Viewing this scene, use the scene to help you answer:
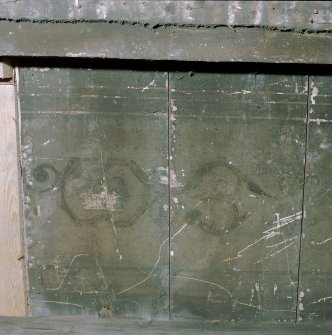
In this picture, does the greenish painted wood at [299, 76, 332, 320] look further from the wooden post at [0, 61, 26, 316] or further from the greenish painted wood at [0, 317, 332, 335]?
the wooden post at [0, 61, 26, 316]

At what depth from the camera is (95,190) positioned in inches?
121

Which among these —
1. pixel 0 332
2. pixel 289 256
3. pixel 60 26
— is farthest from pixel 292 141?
pixel 0 332

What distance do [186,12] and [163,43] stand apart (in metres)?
0.22

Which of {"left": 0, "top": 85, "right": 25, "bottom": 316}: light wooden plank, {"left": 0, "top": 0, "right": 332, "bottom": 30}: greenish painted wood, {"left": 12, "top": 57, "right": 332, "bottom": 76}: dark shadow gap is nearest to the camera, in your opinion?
{"left": 0, "top": 0, "right": 332, "bottom": 30}: greenish painted wood

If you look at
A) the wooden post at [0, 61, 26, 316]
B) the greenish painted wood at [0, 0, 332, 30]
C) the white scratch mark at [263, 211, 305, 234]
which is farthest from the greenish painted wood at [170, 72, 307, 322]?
the wooden post at [0, 61, 26, 316]

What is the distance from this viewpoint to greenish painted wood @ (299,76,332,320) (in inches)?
115

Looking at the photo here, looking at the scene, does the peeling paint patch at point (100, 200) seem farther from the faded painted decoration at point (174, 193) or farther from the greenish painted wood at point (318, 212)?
the greenish painted wood at point (318, 212)

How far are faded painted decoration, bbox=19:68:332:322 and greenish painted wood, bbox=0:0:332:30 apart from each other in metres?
0.36

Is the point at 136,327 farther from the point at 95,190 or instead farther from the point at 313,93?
the point at 313,93

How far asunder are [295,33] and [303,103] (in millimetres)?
465

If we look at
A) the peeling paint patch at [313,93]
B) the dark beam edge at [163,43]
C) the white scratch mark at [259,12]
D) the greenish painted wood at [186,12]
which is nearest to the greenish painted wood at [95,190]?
the dark beam edge at [163,43]

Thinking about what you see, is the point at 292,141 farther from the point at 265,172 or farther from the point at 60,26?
the point at 60,26

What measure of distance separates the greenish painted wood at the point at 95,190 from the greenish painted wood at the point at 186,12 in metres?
0.38

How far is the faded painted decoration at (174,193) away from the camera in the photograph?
9.68 ft
